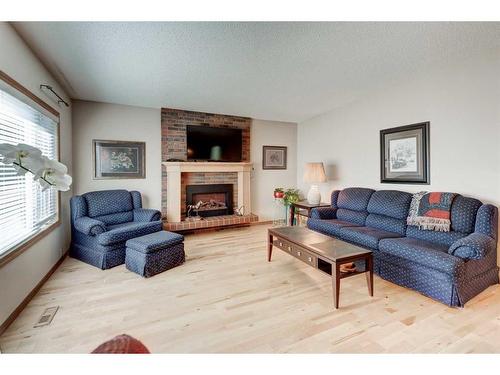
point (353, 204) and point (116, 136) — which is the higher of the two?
point (116, 136)

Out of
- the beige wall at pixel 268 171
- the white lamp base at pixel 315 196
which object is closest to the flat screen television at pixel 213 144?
the beige wall at pixel 268 171

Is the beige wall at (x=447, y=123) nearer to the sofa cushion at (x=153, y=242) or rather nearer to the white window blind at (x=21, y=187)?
the sofa cushion at (x=153, y=242)

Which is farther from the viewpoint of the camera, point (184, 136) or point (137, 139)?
point (184, 136)

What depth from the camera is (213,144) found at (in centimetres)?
479

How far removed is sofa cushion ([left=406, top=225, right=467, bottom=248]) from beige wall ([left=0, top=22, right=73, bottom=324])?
395 cm

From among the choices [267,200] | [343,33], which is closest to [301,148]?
[267,200]

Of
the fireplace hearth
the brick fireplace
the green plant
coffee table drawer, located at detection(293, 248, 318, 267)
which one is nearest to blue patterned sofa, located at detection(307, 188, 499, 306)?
coffee table drawer, located at detection(293, 248, 318, 267)

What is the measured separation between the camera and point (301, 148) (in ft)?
18.5

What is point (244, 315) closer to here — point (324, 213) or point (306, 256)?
point (306, 256)

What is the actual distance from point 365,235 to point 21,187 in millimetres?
3680

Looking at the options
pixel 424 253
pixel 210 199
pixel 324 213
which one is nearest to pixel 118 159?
pixel 210 199

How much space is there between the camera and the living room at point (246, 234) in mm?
1823

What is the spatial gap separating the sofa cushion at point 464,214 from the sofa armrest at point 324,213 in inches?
63.2
